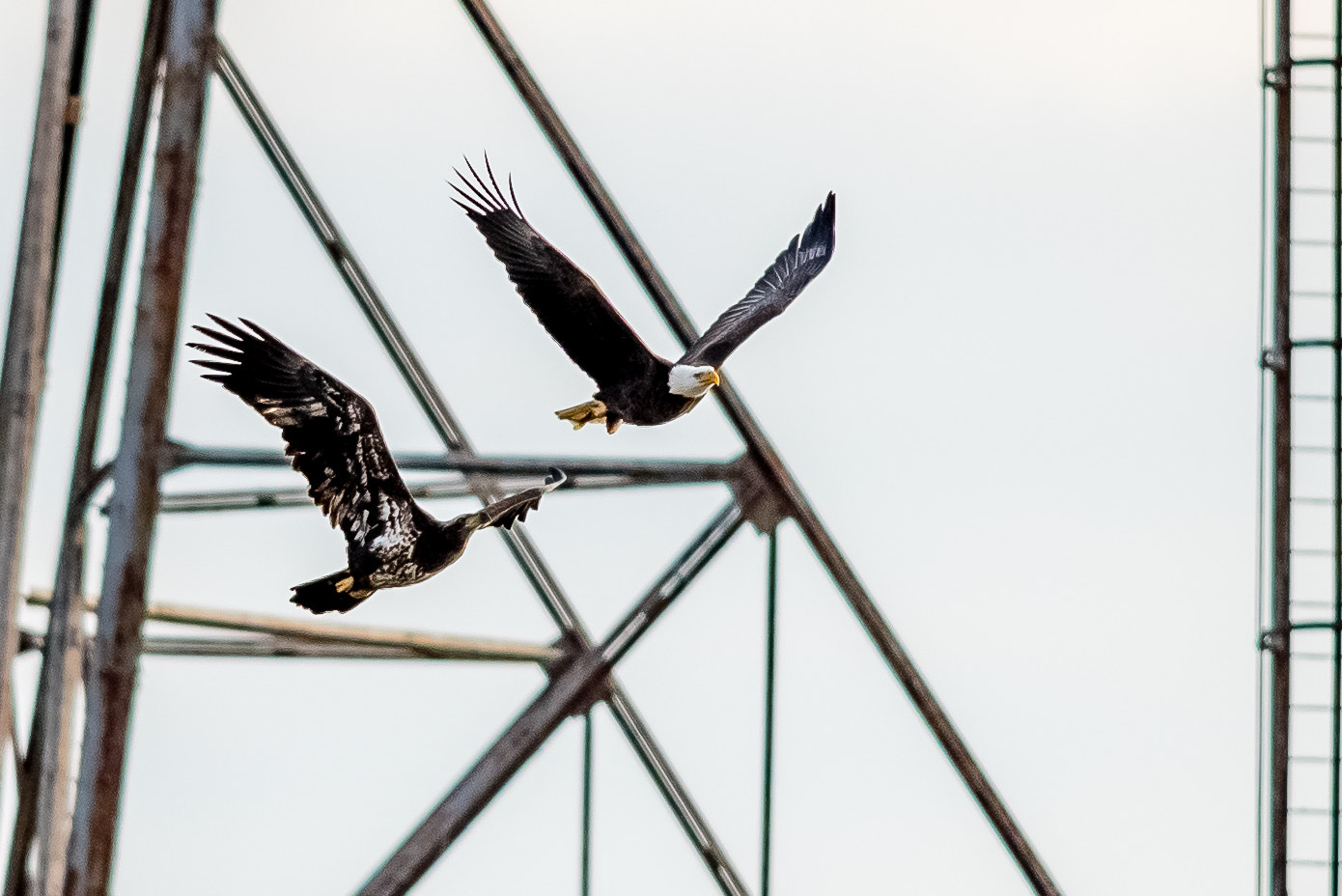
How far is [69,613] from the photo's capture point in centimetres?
1716

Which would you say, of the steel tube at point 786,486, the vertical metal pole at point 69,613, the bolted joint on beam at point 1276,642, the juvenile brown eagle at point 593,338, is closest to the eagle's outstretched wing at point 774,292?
the juvenile brown eagle at point 593,338

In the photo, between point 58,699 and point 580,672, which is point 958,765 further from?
point 58,699

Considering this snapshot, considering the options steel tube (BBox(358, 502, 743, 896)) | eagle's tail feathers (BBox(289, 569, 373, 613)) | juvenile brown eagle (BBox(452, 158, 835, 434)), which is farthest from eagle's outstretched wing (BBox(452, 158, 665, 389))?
steel tube (BBox(358, 502, 743, 896))

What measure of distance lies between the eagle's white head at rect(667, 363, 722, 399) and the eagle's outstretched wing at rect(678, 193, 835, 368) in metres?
0.14

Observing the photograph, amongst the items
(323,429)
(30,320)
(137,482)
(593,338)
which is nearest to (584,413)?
(593,338)

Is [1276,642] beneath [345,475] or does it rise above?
above

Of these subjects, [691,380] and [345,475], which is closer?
[345,475]

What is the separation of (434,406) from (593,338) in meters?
3.25

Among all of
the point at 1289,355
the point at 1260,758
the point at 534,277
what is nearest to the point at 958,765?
the point at 1260,758

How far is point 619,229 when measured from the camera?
52.5 feet

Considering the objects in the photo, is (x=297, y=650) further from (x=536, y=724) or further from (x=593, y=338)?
(x=593, y=338)

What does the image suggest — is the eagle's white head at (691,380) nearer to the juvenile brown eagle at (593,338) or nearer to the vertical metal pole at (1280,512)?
the juvenile brown eagle at (593,338)

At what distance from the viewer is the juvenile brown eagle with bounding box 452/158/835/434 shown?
13.5 metres

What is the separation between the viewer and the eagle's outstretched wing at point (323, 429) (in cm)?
1266
